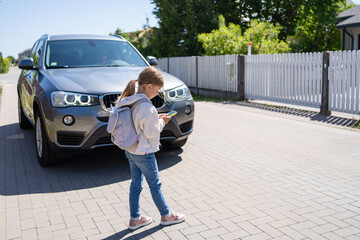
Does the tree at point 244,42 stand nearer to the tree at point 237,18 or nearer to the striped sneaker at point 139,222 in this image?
the tree at point 237,18

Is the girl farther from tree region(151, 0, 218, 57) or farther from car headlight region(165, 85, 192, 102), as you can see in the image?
tree region(151, 0, 218, 57)

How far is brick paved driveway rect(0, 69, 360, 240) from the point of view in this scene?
11.8 feet

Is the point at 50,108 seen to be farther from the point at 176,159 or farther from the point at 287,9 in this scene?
the point at 287,9

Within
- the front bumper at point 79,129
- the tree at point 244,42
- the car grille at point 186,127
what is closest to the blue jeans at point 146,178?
the front bumper at point 79,129

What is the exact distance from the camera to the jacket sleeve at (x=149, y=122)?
328 cm

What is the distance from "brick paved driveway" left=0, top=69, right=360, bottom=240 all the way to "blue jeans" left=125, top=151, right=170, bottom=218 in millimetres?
218

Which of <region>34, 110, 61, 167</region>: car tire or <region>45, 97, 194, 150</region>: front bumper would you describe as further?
<region>34, 110, 61, 167</region>: car tire

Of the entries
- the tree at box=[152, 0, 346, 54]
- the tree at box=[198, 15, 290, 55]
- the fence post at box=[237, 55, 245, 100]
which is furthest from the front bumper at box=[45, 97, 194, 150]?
the tree at box=[152, 0, 346, 54]

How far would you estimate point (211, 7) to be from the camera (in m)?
24.7

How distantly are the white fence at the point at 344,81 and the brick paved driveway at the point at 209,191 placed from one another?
2050 mm

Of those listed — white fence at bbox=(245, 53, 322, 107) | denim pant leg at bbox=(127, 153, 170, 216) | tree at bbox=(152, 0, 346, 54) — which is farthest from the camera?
tree at bbox=(152, 0, 346, 54)

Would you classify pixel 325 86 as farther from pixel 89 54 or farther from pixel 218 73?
pixel 89 54

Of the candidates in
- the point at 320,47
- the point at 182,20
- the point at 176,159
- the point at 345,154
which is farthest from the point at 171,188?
the point at 320,47

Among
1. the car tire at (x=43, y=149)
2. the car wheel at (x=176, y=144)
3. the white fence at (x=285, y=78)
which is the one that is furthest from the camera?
the white fence at (x=285, y=78)
